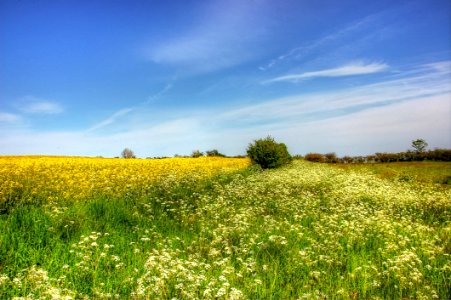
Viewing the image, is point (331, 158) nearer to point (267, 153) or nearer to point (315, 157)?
point (315, 157)

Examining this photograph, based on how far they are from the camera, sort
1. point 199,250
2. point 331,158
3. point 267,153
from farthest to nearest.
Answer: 1. point 331,158
2. point 267,153
3. point 199,250

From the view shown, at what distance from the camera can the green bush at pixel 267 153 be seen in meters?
32.6

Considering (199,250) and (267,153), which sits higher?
(267,153)

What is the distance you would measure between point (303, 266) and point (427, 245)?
406 cm

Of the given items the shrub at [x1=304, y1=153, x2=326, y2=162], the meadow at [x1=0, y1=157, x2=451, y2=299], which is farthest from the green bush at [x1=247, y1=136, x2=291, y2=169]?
the shrub at [x1=304, y1=153, x2=326, y2=162]

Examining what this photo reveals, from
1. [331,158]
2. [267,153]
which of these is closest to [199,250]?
[267,153]

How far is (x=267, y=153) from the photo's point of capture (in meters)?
32.7

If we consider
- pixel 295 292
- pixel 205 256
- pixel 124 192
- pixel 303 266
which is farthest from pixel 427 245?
pixel 124 192

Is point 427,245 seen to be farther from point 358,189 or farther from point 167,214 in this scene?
point 358,189

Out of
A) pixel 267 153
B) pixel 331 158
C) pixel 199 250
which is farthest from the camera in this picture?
pixel 331 158

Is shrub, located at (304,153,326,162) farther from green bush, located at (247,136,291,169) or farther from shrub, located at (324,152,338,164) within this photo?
green bush, located at (247,136,291,169)

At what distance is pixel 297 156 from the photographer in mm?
52250

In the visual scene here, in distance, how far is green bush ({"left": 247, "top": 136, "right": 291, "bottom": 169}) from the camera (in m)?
32.6

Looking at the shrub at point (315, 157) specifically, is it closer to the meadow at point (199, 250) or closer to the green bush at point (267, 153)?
the green bush at point (267, 153)
